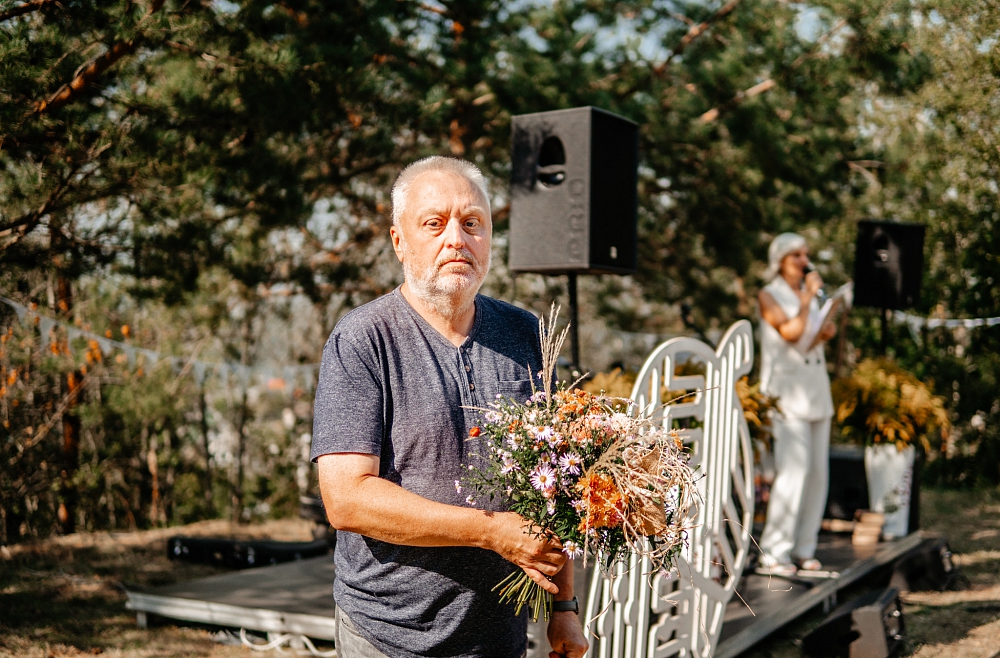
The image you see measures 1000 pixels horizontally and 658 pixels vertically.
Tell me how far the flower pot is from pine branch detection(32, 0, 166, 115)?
197 inches

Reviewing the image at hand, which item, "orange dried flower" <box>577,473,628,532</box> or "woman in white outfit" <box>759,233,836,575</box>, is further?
"woman in white outfit" <box>759,233,836,575</box>

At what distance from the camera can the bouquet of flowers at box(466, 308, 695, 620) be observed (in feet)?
4.65

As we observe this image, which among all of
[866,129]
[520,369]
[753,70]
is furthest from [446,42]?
[866,129]

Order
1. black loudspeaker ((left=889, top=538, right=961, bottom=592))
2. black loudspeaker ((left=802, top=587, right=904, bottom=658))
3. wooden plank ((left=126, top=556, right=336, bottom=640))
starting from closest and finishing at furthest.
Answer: black loudspeaker ((left=802, top=587, right=904, bottom=658))
wooden plank ((left=126, top=556, right=336, bottom=640))
black loudspeaker ((left=889, top=538, right=961, bottom=592))

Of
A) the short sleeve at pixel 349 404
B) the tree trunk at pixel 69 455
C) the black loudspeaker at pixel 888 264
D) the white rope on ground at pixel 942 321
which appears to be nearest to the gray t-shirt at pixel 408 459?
the short sleeve at pixel 349 404

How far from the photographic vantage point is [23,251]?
4.05 metres

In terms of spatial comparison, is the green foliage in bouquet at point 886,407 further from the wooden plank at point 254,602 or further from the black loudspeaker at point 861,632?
the wooden plank at point 254,602

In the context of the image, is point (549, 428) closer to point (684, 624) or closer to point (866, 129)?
point (684, 624)

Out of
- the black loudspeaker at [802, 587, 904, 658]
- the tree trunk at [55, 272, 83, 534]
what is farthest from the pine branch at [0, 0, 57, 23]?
the black loudspeaker at [802, 587, 904, 658]

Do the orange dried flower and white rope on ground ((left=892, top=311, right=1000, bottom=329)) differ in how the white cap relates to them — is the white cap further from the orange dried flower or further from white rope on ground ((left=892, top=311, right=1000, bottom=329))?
white rope on ground ((left=892, top=311, right=1000, bottom=329))

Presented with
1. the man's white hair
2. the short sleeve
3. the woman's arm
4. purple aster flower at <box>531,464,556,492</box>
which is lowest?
purple aster flower at <box>531,464,556,492</box>

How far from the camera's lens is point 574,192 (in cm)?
400

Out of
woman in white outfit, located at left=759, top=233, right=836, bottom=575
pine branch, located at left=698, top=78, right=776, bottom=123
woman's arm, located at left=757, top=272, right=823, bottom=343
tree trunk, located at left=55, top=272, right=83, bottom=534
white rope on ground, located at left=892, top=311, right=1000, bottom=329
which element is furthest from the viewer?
white rope on ground, located at left=892, top=311, right=1000, bottom=329

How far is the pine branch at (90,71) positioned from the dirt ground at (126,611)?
2395 millimetres
